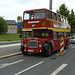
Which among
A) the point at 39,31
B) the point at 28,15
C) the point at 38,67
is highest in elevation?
the point at 28,15

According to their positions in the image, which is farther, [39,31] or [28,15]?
[39,31]

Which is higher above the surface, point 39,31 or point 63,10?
point 63,10

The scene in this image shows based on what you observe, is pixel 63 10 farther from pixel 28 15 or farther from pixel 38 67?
pixel 38 67

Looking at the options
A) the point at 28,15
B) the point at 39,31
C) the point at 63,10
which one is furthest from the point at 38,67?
the point at 63,10

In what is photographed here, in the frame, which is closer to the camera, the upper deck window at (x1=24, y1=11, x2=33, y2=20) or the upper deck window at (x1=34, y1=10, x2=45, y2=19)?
the upper deck window at (x1=34, y1=10, x2=45, y2=19)

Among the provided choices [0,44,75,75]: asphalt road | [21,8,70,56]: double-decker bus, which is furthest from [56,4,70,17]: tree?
[0,44,75,75]: asphalt road

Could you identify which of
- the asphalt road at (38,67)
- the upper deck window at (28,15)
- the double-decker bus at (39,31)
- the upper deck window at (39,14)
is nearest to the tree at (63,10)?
the double-decker bus at (39,31)

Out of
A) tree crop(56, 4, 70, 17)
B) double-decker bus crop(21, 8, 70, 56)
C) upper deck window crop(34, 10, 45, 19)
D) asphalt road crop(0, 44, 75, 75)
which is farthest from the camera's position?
tree crop(56, 4, 70, 17)

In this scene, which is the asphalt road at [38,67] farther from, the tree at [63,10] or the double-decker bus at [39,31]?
the tree at [63,10]

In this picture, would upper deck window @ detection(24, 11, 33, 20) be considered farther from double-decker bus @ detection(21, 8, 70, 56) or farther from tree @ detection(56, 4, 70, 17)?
tree @ detection(56, 4, 70, 17)

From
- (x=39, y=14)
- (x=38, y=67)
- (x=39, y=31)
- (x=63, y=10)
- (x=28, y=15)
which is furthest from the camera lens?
(x=63, y=10)

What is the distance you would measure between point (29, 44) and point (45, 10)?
9.64 ft

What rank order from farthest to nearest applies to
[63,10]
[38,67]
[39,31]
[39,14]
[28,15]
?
[63,10] < [39,31] < [28,15] < [39,14] < [38,67]

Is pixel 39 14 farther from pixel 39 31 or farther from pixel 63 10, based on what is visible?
pixel 63 10
